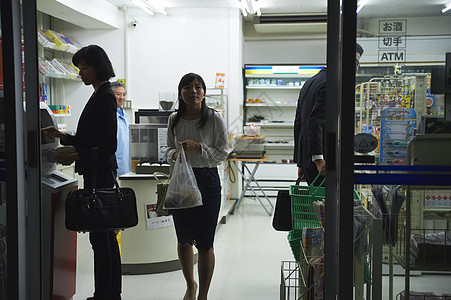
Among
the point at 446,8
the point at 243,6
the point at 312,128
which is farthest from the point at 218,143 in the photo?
the point at 243,6

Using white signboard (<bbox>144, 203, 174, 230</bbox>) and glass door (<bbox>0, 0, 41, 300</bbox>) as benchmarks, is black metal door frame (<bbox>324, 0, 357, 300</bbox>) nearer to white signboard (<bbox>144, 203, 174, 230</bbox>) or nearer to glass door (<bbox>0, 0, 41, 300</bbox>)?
glass door (<bbox>0, 0, 41, 300</bbox>)

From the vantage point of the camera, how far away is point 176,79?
809 cm

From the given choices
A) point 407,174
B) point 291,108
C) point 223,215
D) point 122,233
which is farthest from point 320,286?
point 291,108

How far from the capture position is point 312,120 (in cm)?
336

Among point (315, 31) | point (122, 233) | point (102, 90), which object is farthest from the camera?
point (315, 31)

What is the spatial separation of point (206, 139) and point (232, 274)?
4.98 ft

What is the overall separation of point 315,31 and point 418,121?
712cm

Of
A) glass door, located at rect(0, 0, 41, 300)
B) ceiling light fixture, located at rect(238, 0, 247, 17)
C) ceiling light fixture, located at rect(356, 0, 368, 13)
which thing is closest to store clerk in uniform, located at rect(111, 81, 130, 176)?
glass door, located at rect(0, 0, 41, 300)

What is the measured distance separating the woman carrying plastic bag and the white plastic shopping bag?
2 cm

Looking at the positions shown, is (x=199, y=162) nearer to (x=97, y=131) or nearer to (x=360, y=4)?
(x=97, y=131)

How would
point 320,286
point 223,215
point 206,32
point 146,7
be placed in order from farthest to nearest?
point 206,32 < point 146,7 < point 223,215 < point 320,286

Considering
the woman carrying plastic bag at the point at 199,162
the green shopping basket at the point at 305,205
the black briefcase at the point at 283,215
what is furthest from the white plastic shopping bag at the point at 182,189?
the green shopping basket at the point at 305,205

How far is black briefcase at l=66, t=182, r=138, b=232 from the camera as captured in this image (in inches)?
119

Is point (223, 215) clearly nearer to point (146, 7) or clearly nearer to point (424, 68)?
point (146, 7)
